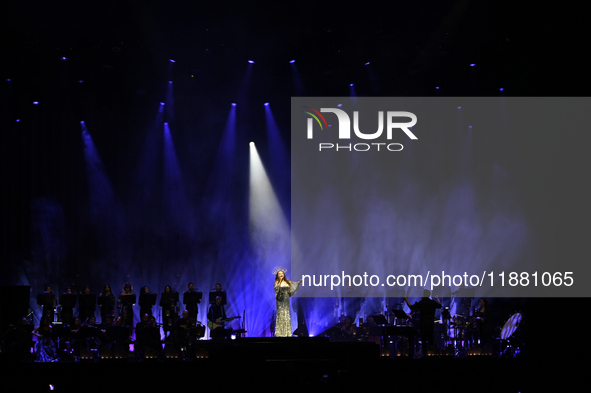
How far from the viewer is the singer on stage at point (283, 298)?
10.5 metres

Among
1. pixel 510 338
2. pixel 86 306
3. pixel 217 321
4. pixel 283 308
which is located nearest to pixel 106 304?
pixel 86 306

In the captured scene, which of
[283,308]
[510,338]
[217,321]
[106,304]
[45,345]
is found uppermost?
[106,304]

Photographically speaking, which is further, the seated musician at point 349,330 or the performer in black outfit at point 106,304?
the seated musician at point 349,330

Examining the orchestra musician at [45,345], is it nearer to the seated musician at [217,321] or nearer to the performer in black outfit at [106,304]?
the performer in black outfit at [106,304]

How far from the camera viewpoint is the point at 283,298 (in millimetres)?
10547

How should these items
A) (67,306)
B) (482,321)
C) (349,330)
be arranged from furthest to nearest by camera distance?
(349,330) → (67,306) → (482,321)

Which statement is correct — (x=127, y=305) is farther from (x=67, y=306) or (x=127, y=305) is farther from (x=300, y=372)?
(x=300, y=372)

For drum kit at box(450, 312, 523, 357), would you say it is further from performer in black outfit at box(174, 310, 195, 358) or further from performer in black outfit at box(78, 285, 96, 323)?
performer in black outfit at box(78, 285, 96, 323)

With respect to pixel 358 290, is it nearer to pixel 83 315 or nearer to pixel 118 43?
pixel 83 315

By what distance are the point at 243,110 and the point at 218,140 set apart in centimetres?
100

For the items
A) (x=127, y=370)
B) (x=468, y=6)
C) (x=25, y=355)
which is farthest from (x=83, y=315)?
(x=468, y=6)

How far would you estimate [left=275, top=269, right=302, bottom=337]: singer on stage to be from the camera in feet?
34.5

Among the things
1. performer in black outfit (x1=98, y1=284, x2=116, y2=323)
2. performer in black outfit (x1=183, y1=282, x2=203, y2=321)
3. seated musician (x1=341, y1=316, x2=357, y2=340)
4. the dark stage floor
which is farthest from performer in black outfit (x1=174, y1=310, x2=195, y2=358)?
seated musician (x1=341, y1=316, x2=357, y2=340)

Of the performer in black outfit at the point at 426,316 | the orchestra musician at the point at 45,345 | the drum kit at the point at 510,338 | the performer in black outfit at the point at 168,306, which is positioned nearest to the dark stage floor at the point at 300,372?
the performer in black outfit at the point at 426,316
